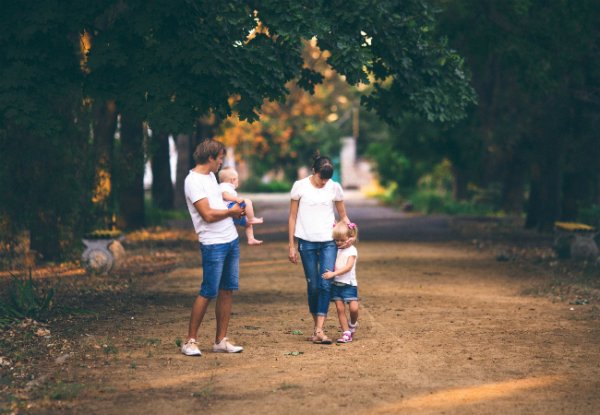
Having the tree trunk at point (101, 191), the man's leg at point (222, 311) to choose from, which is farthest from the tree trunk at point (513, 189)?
the man's leg at point (222, 311)

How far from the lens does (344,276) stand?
36.0ft

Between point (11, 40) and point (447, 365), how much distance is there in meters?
6.97

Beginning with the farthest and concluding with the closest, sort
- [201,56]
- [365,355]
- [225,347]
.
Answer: [201,56]
[225,347]
[365,355]

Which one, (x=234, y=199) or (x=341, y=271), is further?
(x=341, y=271)

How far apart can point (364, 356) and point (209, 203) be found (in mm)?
1994

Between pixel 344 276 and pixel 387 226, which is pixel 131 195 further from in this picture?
pixel 344 276

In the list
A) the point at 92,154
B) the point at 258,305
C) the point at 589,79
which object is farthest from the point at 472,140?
the point at 258,305

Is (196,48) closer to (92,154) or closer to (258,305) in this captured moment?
(258,305)

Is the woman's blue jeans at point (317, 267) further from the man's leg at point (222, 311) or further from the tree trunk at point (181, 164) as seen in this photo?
the tree trunk at point (181, 164)

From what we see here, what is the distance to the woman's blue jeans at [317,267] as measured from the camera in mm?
10812

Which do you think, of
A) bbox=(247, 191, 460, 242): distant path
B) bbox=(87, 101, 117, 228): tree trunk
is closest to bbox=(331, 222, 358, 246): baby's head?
bbox=(87, 101, 117, 228): tree trunk

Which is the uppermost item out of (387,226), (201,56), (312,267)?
(201,56)

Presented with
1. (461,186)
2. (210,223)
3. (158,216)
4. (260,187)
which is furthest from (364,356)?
(260,187)

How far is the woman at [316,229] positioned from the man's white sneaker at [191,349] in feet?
4.42
